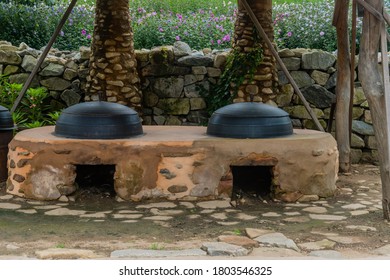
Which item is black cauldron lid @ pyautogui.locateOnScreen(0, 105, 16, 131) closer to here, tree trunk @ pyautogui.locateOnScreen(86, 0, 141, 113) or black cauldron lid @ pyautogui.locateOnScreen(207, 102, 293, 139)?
tree trunk @ pyautogui.locateOnScreen(86, 0, 141, 113)

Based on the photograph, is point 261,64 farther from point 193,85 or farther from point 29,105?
point 29,105

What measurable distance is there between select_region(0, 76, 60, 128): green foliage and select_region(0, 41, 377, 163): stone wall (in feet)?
0.76

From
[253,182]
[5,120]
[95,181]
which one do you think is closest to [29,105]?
[5,120]

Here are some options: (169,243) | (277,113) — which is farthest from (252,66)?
(169,243)

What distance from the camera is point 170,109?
30.3ft

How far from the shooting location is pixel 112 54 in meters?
8.56

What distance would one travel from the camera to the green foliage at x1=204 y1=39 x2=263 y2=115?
8.80 metres

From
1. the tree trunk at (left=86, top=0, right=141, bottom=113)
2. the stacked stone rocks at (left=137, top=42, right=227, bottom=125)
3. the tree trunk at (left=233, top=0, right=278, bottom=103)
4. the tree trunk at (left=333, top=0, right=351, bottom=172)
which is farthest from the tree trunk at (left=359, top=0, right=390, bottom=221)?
the tree trunk at (left=86, top=0, right=141, bottom=113)

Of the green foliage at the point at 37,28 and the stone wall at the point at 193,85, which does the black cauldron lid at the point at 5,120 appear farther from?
the green foliage at the point at 37,28

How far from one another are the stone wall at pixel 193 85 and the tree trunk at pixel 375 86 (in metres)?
3.41

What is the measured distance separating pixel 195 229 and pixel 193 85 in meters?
4.16

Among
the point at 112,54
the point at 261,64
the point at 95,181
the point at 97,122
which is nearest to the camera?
the point at 97,122

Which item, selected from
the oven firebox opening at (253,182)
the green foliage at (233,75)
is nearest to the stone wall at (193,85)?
the green foliage at (233,75)

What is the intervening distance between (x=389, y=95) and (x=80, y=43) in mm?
6752
